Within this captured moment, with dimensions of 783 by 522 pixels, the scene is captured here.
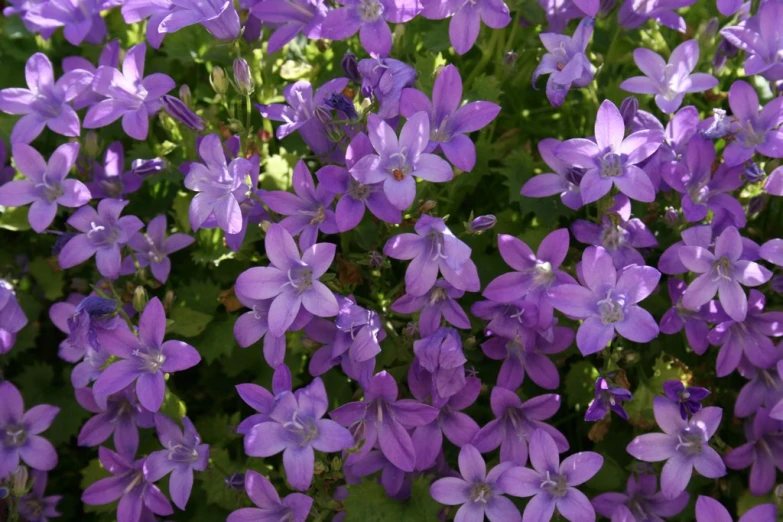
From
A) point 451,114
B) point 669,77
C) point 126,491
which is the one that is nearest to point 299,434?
point 126,491

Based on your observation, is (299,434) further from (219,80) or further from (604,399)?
(219,80)

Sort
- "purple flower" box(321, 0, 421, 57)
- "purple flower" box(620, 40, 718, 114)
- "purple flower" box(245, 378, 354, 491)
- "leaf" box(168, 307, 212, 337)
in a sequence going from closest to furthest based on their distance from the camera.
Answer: "purple flower" box(245, 378, 354, 491), "purple flower" box(321, 0, 421, 57), "purple flower" box(620, 40, 718, 114), "leaf" box(168, 307, 212, 337)

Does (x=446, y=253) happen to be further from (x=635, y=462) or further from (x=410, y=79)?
(x=635, y=462)

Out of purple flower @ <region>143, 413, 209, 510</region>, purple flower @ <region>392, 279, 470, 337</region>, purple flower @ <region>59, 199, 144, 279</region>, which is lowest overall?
purple flower @ <region>143, 413, 209, 510</region>

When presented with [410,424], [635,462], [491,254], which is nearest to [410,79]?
[491,254]

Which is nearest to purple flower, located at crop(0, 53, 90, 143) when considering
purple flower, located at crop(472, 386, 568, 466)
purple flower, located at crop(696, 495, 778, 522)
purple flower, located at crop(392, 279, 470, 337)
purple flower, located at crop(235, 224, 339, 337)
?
purple flower, located at crop(235, 224, 339, 337)

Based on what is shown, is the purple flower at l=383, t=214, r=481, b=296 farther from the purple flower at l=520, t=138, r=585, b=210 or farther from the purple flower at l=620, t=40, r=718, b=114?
the purple flower at l=620, t=40, r=718, b=114
